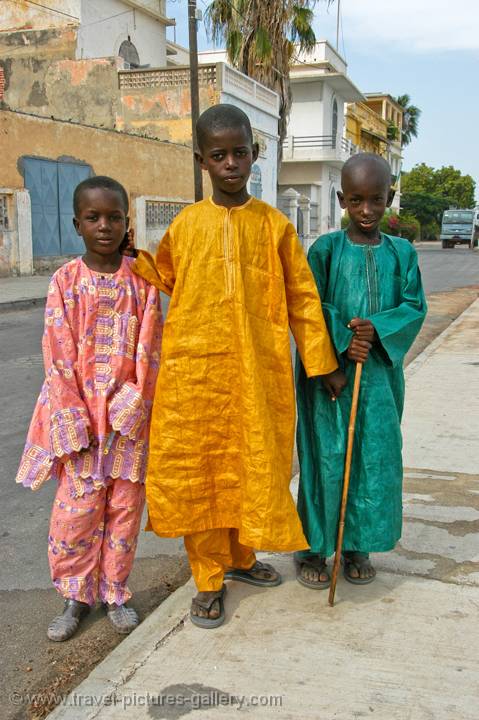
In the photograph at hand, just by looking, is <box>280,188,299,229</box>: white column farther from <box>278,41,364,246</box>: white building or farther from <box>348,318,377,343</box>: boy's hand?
<box>348,318,377,343</box>: boy's hand

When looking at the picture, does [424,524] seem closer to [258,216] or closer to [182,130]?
[258,216]

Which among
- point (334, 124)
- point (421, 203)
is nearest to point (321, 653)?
point (334, 124)

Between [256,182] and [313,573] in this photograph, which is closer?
[313,573]

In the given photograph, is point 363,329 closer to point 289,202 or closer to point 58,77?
point 58,77

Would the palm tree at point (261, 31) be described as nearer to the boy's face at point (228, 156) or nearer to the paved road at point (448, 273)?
the paved road at point (448, 273)

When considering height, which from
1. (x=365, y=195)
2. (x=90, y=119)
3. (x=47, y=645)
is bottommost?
(x=47, y=645)

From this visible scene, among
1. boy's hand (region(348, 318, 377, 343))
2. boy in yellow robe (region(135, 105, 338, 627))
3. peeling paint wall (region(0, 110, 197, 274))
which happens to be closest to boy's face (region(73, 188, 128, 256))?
boy in yellow robe (region(135, 105, 338, 627))

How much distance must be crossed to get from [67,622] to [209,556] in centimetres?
56

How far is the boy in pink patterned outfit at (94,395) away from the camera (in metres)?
2.38

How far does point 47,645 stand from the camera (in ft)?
8.26

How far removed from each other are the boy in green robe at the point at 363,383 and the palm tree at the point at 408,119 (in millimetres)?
60756

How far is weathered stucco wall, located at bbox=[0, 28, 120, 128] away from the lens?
20.9 m

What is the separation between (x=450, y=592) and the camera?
8.86 ft

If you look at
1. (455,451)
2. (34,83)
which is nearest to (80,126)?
(34,83)
